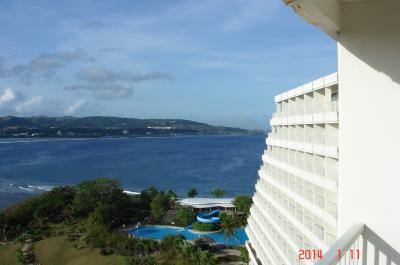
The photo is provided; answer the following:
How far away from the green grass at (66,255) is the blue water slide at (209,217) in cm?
919

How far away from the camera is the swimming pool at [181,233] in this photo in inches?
1144

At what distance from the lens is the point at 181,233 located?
31.6 m

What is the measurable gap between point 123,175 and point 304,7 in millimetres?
71663

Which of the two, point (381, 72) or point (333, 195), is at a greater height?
point (381, 72)

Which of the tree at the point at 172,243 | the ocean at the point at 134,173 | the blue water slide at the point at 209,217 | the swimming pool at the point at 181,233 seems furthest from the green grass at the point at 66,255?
the ocean at the point at 134,173

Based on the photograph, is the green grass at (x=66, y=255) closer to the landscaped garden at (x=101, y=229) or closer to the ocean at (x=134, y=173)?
the landscaped garden at (x=101, y=229)

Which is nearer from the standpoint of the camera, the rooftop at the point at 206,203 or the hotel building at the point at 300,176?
the hotel building at the point at 300,176

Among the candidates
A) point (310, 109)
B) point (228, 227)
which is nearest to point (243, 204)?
point (228, 227)

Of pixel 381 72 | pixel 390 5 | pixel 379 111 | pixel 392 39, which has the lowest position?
pixel 379 111

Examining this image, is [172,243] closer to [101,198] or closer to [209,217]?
[209,217]

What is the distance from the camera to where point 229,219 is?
98.3 feet

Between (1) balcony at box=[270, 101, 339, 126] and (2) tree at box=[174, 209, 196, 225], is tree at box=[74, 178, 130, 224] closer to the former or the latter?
(2) tree at box=[174, 209, 196, 225]

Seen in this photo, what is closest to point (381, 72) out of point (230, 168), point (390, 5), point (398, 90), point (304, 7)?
point (398, 90)

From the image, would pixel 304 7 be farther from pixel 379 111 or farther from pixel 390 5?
pixel 379 111
